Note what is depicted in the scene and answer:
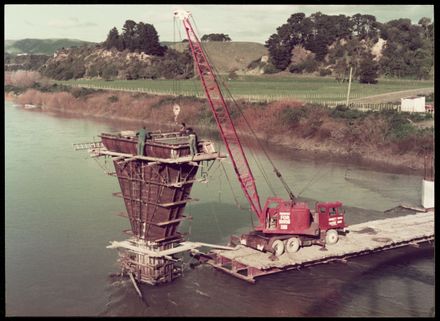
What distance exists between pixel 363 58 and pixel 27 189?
9232 cm

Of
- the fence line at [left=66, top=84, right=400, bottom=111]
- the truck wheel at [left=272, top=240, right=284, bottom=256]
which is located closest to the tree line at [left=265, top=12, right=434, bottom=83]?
the fence line at [left=66, top=84, right=400, bottom=111]

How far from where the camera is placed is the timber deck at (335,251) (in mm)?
31516

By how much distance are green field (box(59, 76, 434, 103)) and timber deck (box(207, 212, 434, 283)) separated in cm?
5432

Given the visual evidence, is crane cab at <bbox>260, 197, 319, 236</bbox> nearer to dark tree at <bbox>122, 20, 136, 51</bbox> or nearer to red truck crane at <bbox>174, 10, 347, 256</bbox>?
red truck crane at <bbox>174, 10, 347, 256</bbox>

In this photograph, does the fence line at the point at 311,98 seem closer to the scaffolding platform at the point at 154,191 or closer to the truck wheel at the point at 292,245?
the truck wheel at the point at 292,245

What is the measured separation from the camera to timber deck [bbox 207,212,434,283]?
31.5 m

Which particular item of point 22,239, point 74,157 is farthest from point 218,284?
point 74,157

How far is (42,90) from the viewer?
132875 mm

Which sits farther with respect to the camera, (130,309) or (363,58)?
(363,58)

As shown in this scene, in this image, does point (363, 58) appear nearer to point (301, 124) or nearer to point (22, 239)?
point (301, 124)

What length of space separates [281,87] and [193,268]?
85.1 meters

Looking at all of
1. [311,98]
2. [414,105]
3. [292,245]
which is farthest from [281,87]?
[292,245]

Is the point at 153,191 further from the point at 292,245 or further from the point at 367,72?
the point at 367,72

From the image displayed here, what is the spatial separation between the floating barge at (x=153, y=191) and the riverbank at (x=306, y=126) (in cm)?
1672
